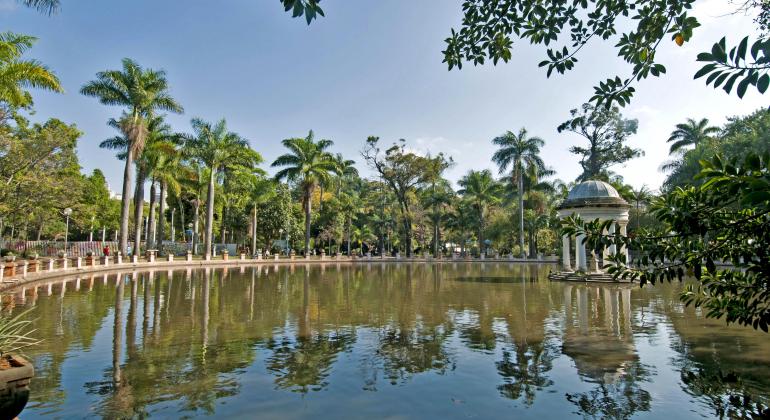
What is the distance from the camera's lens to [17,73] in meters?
17.0

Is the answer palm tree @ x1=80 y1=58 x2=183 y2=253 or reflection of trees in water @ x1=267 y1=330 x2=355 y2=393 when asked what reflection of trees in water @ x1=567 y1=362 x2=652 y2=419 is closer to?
reflection of trees in water @ x1=267 y1=330 x2=355 y2=393

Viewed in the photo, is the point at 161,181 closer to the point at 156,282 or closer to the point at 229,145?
the point at 229,145

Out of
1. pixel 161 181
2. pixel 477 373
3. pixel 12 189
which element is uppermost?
pixel 161 181

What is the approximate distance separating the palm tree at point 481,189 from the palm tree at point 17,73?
47646 mm

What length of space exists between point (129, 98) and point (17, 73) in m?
17.9

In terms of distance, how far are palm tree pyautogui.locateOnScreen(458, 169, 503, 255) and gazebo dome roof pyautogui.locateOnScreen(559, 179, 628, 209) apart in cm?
3105

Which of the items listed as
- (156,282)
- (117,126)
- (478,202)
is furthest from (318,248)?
(156,282)

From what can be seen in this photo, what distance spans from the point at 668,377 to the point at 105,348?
385 inches

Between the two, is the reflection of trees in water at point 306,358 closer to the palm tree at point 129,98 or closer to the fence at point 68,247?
the palm tree at point 129,98

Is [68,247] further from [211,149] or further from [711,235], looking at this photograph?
[711,235]

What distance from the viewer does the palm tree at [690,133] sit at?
49781mm

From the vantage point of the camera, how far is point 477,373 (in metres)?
7.22

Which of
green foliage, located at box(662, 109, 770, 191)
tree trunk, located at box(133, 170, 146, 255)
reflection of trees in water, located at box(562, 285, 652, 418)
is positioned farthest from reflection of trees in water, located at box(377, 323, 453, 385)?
tree trunk, located at box(133, 170, 146, 255)

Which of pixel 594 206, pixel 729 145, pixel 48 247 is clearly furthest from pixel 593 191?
pixel 48 247
